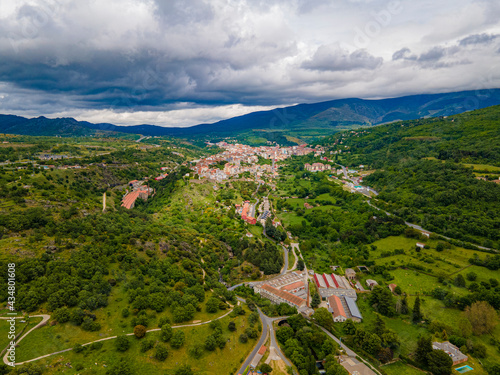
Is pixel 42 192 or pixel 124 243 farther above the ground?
pixel 42 192

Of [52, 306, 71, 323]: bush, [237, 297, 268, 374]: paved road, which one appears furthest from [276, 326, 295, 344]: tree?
[52, 306, 71, 323]: bush

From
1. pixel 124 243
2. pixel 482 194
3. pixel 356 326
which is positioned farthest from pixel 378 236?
pixel 124 243

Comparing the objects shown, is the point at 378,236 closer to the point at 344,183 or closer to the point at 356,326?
the point at 356,326

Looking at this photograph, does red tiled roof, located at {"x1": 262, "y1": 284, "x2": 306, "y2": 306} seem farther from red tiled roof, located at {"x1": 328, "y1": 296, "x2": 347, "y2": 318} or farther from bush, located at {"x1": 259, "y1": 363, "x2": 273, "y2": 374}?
bush, located at {"x1": 259, "y1": 363, "x2": 273, "y2": 374}

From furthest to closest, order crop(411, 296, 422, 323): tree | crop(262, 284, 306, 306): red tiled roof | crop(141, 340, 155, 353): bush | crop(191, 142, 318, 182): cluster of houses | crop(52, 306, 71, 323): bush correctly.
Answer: crop(191, 142, 318, 182): cluster of houses → crop(262, 284, 306, 306): red tiled roof → crop(411, 296, 422, 323): tree → crop(52, 306, 71, 323): bush → crop(141, 340, 155, 353): bush

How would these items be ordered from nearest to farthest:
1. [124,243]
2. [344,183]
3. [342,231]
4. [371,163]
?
1. [124,243]
2. [342,231]
3. [344,183]
4. [371,163]

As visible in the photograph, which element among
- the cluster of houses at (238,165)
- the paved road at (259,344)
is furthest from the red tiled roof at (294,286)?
the cluster of houses at (238,165)

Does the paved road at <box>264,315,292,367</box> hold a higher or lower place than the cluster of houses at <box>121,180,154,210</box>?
lower
